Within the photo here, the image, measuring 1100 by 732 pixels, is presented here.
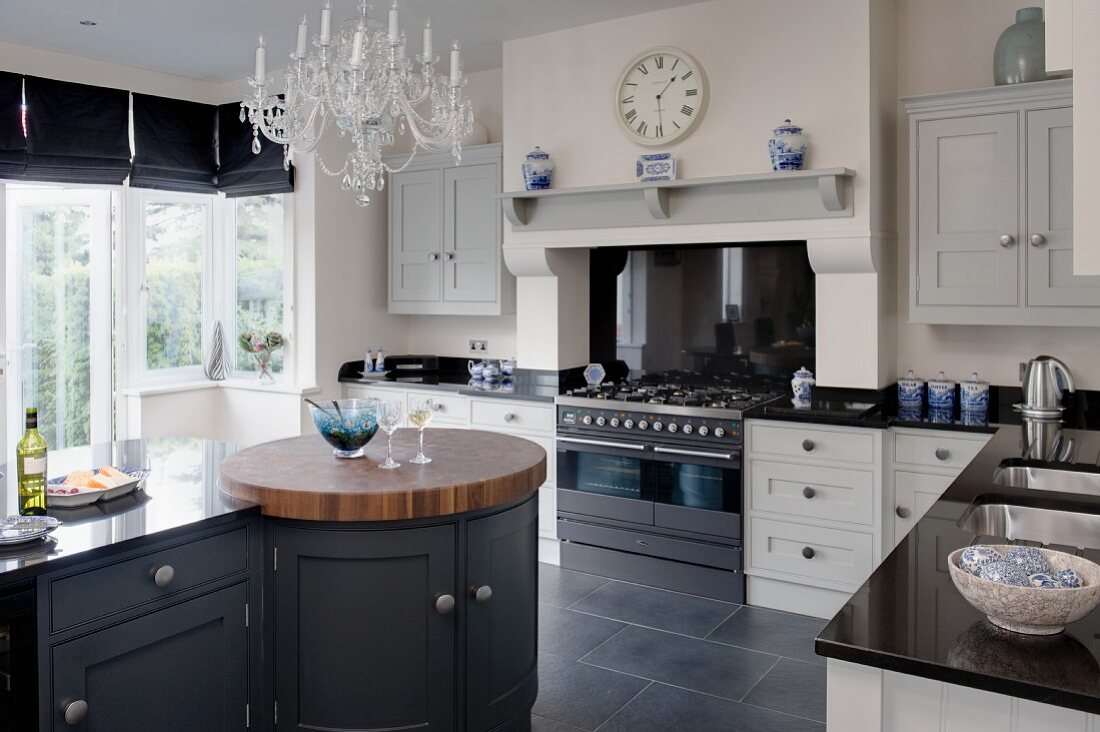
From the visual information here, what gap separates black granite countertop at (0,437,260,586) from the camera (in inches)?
78.1

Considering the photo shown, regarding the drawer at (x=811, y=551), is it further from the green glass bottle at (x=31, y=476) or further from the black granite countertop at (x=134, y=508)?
the green glass bottle at (x=31, y=476)

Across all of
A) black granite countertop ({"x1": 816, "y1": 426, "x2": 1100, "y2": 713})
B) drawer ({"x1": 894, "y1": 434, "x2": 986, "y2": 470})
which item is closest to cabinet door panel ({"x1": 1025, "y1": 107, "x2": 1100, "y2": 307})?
drawer ({"x1": 894, "y1": 434, "x2": 986, "y2": 470})

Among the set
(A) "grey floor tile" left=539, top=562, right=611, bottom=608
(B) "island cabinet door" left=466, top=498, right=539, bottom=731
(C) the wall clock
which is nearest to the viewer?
(B) "island cabinet door" left=466, top=498, right=539, bottom=731

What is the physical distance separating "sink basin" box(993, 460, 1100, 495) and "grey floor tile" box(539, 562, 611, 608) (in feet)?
7.10

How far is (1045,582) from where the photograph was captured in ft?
4.66

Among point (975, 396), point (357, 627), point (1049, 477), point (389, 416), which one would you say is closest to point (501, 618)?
point (357, 627)

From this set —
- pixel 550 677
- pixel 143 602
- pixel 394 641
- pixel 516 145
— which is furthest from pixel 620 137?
pixel 143 602

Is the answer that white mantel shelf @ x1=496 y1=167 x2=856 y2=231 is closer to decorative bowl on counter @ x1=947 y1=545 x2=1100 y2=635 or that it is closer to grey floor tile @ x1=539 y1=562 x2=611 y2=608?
grey floor tile @ x1=539 y1=562 x2=611 y2=608

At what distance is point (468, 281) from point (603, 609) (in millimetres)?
2268

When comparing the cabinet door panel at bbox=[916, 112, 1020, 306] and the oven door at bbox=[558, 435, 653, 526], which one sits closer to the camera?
the cabinet door panel at bbox=[916, 112, 1020, 306]

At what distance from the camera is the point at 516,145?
5020mm

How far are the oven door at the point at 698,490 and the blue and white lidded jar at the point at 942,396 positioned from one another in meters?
0.96

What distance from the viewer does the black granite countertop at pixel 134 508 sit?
1.98 m

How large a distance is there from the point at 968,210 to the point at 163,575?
349 centimetres
